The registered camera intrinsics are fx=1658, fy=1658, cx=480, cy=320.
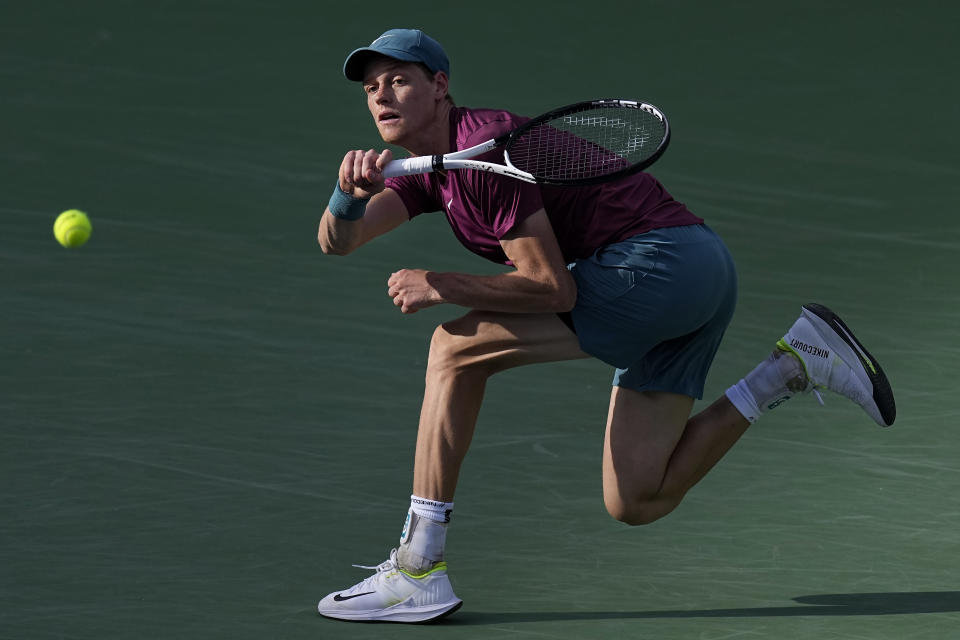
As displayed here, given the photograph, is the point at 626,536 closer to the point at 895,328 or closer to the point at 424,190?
the point at 424,190

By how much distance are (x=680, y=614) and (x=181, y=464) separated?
1802 millimetres

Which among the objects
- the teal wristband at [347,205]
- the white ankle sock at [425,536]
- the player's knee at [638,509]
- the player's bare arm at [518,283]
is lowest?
the white ankle sock at [425,536]

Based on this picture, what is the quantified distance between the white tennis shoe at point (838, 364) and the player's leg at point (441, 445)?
3.12 feet

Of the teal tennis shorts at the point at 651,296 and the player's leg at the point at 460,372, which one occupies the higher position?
the teal tennis shorts at the point at 651,296

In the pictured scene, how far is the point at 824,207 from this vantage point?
8.55 metres

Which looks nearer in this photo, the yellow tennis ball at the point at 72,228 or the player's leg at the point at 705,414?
the player's leg at the point at 705,414

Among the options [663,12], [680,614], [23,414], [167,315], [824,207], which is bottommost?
[680,614]

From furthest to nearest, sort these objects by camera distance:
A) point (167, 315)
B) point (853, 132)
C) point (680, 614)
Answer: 1. point (853, 132)
2. point (167, 315)
3. point (680, 614)

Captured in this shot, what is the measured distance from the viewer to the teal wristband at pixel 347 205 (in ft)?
14.2

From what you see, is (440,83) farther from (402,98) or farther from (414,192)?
(414,192)

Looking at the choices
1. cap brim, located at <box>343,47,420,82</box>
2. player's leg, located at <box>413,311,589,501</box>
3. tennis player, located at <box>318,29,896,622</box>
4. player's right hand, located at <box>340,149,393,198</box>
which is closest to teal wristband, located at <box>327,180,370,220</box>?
tennis player, located at <box>318,29,896,622</box>

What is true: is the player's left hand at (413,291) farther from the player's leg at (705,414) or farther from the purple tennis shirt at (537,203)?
the player's leg at (705,414)

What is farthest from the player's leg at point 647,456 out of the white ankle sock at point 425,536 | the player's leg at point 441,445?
the white ankle sock at point 425,536

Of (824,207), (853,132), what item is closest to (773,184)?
(824,207)
